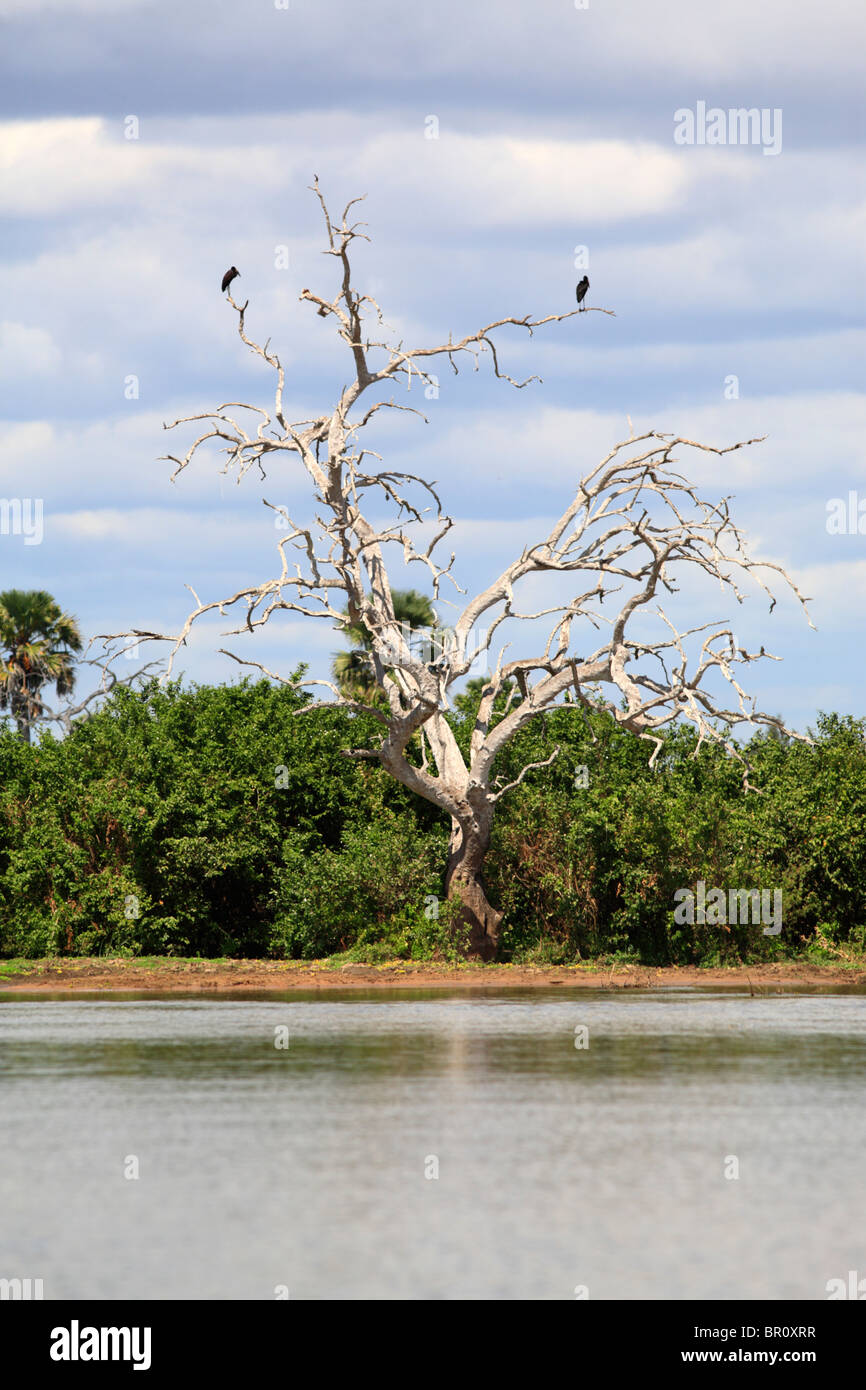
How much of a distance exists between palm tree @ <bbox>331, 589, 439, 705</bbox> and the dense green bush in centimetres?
516

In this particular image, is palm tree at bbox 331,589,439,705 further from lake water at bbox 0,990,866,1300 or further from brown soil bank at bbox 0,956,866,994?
lake water at bbox 0,990,866,1300

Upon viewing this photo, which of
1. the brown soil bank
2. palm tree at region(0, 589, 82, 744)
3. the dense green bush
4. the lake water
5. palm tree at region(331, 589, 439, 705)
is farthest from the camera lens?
palm tree at region(0, 589, 82, 744)

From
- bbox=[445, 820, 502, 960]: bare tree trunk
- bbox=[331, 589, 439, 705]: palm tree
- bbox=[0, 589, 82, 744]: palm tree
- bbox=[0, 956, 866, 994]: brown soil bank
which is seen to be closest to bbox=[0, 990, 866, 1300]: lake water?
bbox=[0, 956, 866, 994]: brown soil bank

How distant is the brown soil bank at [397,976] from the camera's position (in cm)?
2739

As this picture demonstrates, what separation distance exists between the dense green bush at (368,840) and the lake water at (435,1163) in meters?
11.8

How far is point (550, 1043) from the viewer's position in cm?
1748

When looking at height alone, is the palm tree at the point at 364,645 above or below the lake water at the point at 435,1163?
above

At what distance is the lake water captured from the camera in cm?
796

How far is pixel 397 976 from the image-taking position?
1124 inches

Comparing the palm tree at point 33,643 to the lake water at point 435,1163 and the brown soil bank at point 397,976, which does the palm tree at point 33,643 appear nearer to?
the brown soil bank at point 397,976

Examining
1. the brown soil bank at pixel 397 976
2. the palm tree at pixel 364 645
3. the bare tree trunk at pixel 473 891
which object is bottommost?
the brown soil bank at pixel 397 976

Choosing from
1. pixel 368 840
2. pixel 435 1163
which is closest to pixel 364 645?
pixel 368 840

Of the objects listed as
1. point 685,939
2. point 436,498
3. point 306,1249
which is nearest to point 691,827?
point 685,939

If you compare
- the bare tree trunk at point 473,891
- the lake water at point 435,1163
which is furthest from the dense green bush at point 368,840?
the lake water at point 435,1163
